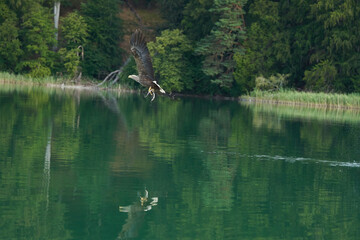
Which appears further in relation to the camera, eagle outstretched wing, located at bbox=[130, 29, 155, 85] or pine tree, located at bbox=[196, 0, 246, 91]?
pine tree, located at bbox=[196, 0, 246, 91]

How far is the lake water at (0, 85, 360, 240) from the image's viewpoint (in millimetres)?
10664

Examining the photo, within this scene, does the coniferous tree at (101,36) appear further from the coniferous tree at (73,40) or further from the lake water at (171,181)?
the lake water at (171,181)

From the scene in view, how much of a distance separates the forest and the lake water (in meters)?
24.1

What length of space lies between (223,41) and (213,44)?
2.95ft

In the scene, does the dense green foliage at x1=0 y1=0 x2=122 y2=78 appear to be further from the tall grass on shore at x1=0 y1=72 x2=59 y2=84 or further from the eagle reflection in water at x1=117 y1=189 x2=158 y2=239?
the eagle reflection in water at x1=117 y1=189 x2=158 y2=239

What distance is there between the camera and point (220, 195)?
13.3m

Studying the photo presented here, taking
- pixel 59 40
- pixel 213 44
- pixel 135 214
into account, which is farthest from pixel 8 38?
pixel 135 214

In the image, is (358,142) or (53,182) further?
(358,142)

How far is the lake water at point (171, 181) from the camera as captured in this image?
35.0 feet

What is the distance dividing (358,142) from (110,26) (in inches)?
1556

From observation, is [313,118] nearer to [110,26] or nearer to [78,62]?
[78,62]

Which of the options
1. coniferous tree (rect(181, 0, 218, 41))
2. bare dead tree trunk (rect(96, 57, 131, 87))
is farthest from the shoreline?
coniferous tree (rect(181, 0, 218, 41))

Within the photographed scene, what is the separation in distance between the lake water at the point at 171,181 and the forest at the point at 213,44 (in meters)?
24.1

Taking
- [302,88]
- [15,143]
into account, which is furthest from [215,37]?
[15,143]
